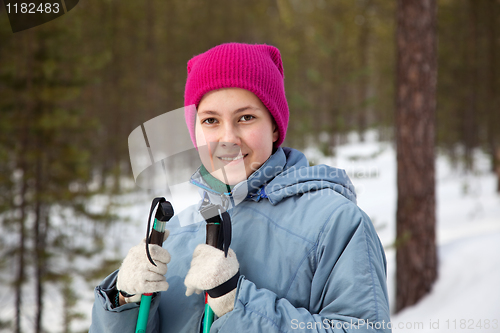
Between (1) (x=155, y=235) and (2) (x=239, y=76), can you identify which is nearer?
(1) (x=155, y=235)

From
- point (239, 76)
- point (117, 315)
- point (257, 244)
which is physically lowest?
point (117, 315)

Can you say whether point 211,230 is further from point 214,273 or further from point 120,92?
point 120,92

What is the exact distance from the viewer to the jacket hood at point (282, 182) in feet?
4.72

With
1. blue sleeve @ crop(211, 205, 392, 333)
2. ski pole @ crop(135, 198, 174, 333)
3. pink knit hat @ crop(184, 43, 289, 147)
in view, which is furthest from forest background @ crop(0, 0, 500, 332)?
ski pole @ crop(135, 198, 174, 333)

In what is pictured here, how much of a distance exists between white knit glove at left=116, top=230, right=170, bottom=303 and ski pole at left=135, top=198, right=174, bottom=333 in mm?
26

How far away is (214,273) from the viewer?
3.97 feet

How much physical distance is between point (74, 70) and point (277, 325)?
26.4 ft

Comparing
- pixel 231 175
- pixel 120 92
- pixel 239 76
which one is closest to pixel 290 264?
pixel 231 175

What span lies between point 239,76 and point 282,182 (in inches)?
18.7

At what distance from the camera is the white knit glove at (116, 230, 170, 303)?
1262 mm

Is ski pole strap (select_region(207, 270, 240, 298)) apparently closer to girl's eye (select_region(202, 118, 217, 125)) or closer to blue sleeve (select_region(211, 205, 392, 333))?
blue sleeve (select_region(211, 205, 392, 333))

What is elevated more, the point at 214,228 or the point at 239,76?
the point at 239,76

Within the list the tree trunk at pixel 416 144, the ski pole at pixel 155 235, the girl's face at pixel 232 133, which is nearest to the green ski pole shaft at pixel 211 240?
the ski pole at pixel 155 235

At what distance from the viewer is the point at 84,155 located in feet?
24.7
